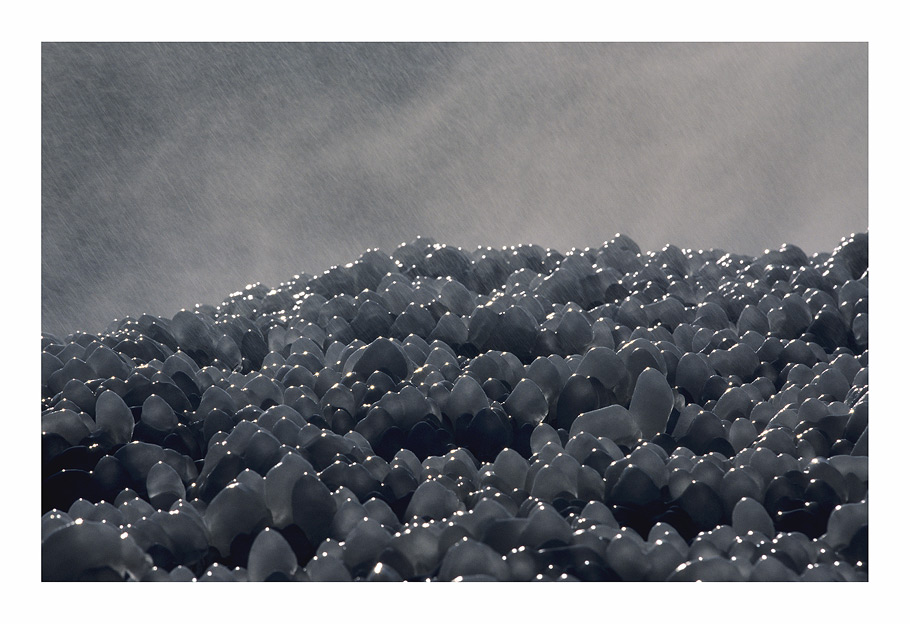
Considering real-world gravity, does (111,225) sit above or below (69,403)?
above

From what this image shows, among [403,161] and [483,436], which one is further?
[403,161]

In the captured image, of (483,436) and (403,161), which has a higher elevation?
(403,161)
